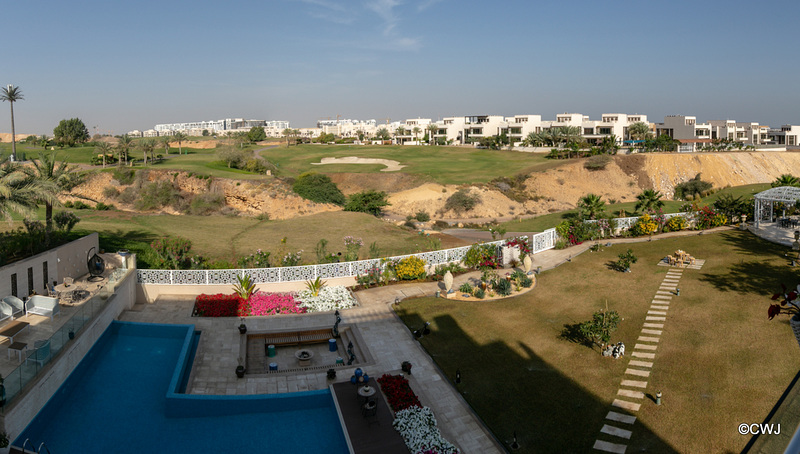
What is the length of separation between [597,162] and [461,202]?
2266cm

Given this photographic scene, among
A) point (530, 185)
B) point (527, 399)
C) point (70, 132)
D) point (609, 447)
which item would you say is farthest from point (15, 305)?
point (70, 132)

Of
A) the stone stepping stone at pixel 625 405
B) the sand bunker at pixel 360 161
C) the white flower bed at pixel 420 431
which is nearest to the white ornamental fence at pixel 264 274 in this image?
the white flower bed at pixel 420 431

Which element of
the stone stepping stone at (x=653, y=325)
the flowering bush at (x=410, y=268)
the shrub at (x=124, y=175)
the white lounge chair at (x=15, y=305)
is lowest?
the stone stepping stone at (x=653, y=325)

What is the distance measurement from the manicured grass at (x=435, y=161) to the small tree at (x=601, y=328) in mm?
49201

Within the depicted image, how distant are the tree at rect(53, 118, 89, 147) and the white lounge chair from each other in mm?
86557

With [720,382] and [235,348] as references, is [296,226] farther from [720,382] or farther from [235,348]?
[720,382]

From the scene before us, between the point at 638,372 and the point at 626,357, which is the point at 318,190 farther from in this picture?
the point at 638,372

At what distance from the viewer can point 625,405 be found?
1323 centimetres

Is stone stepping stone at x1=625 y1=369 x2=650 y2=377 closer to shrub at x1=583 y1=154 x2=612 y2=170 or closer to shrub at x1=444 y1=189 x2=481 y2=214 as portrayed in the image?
shrub at x1=444 y1=189 x2=481 y2=214

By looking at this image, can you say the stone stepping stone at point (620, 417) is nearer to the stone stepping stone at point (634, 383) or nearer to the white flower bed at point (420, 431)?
the stone stepping stone at point (634, 383)

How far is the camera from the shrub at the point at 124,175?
51312mm

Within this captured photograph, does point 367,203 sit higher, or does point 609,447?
point 367,203

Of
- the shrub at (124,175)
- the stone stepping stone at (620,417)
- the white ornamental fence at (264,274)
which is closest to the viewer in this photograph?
the stone stepping stone at (620,417)

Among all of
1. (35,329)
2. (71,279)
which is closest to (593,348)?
(35,329)
